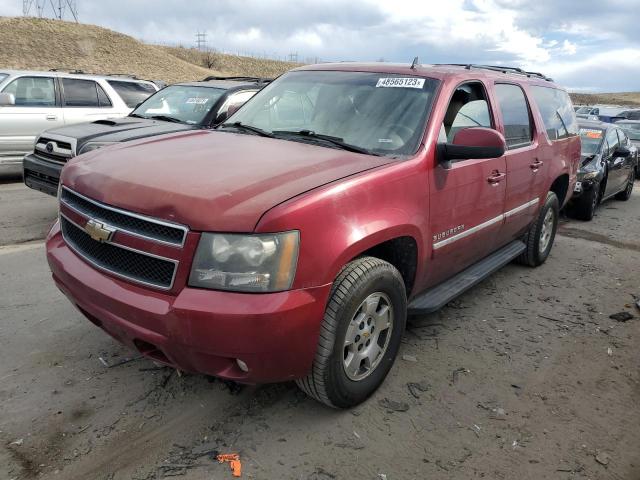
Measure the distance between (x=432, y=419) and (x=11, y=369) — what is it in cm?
253

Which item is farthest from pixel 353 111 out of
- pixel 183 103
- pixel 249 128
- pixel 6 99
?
pixel 6 99

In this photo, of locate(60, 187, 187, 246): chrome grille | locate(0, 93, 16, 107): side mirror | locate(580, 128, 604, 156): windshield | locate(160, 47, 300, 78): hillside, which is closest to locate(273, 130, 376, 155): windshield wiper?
locate(60, 187, 187, 246): chrome grille

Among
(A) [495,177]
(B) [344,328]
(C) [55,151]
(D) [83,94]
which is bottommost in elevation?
(B) [344,328]

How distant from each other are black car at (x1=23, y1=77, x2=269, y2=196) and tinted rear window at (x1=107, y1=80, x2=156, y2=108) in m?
2.22

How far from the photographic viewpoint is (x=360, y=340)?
285cm

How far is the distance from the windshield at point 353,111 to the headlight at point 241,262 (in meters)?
1.17

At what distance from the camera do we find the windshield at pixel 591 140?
901cm

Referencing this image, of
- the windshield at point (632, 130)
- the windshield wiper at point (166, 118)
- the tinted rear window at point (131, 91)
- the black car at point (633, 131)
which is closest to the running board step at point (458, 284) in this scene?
the windshield wiper at point (166, 118)

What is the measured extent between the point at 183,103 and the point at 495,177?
524 centimetres

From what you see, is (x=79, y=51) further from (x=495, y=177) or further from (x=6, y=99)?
(x=495, y=177)

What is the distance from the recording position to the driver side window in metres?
3.53

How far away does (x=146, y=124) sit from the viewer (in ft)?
22.7

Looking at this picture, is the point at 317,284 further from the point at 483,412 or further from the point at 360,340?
the point at 483,412

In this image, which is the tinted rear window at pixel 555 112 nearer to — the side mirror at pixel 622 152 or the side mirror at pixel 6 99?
the side mirror at pixel 622 152
